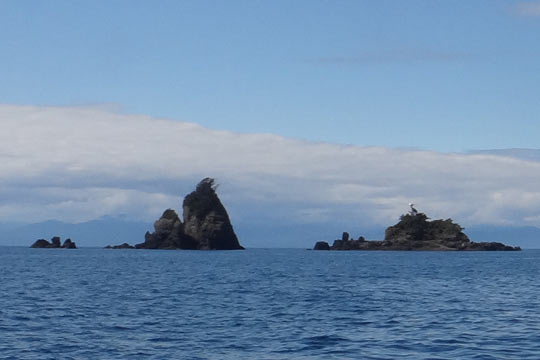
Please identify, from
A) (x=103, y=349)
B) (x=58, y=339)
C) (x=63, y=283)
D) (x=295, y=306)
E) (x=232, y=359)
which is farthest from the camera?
(x=63, y=283)

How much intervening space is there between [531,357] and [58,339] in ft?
75.8

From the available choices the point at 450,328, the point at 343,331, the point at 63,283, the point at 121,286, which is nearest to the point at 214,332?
the point at 343,331

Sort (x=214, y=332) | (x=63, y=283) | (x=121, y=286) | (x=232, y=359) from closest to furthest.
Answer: (x=232, y=359) < (x=214, y=332) < (x=121, y=286) < (x=63, y=283)

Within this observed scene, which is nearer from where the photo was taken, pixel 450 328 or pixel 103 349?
pixel 103 349

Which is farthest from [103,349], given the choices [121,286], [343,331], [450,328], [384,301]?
[121,286]

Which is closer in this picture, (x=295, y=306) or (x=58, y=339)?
(x=58, y=339)

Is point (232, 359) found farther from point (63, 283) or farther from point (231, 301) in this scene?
point (63, 283)

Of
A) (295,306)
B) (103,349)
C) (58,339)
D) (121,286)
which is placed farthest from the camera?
(121,286)

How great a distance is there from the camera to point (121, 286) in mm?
72500

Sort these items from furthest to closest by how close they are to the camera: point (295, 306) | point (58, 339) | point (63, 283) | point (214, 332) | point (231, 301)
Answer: point (63, 283)
point (231, 301)
point (295, 306)
point (214, 332)
point (58, 339)

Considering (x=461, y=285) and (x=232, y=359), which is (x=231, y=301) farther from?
(x=461, y=285)

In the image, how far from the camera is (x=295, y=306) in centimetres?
5238

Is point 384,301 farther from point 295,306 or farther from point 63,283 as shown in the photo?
point 63,283

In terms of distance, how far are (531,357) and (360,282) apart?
49828 millimetres
